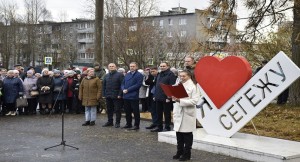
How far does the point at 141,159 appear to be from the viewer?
8.57m

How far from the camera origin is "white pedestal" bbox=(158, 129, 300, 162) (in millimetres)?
8148

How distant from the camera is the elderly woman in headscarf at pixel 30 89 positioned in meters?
16.0

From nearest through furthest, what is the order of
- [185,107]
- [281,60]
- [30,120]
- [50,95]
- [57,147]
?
1. [185,107]
2. [281,60]
3. [57,147]
4. [30,120]
5. [50,95]

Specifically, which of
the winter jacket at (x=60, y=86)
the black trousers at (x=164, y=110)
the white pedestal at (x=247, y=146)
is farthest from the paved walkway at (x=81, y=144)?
the winter jacket at (x=60, y=86)

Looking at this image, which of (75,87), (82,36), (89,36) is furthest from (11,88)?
(82,36)

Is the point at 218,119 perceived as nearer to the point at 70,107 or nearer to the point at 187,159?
the point at 187,159

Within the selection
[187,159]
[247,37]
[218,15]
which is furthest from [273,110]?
[187,159]

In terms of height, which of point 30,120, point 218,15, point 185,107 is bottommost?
point 30,120

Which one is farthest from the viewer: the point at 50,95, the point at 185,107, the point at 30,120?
the point at 50,95

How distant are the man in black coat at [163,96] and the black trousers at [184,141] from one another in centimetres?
259

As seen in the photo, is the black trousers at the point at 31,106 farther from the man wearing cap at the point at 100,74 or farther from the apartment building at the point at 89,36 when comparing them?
the apartment building at the point at 89,36

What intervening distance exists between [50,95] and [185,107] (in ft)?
28.8

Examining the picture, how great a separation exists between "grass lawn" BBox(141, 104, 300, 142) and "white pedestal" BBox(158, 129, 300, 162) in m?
1.66

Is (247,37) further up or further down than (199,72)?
further up
